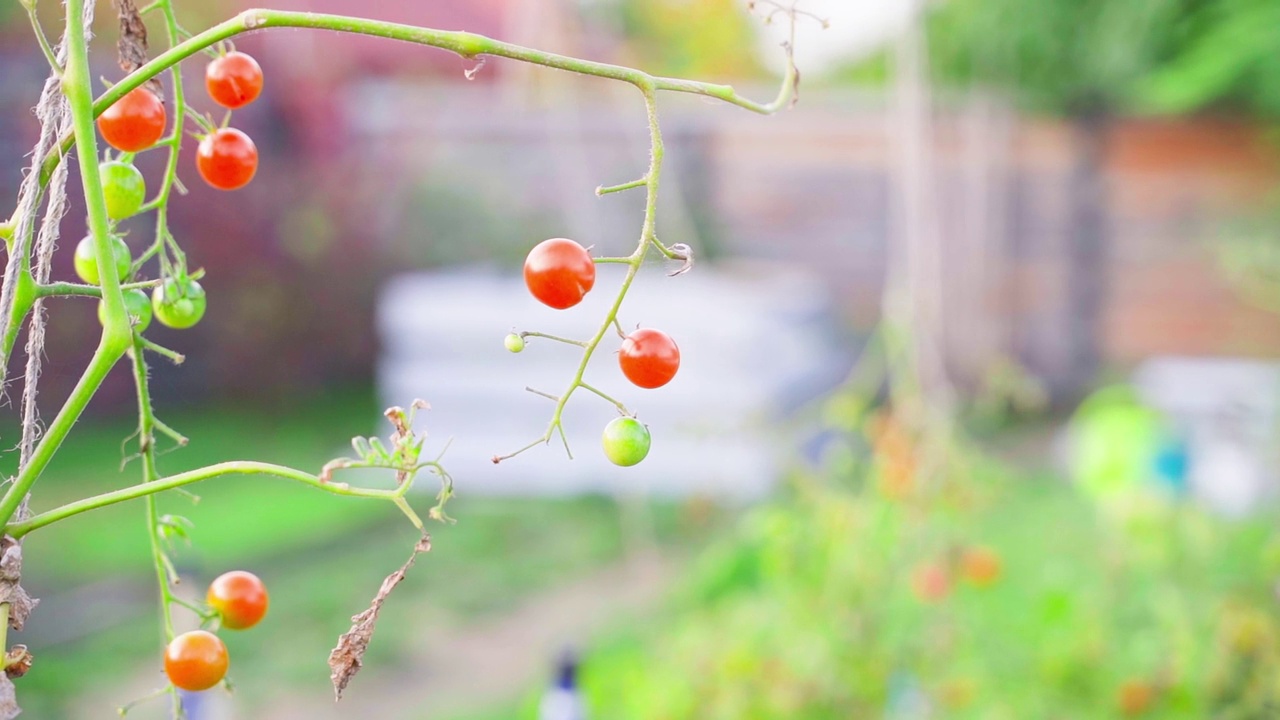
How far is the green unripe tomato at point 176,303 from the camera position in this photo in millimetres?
473

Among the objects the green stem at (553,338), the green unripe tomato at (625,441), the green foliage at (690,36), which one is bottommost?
the green unripe tomato at (625,441)

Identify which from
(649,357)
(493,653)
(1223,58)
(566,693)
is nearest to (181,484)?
(649,357)

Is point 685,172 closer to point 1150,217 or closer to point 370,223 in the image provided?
point 370,223

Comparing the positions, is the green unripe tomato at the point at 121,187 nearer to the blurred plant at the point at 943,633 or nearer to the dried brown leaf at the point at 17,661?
the dried brown leaf at the point at 17,661

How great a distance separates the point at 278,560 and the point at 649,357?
308 cm

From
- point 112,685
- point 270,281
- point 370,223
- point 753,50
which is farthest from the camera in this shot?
point 753,50

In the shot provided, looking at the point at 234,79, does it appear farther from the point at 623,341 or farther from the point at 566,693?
the point at 566,693

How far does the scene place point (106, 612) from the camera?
2.80 m

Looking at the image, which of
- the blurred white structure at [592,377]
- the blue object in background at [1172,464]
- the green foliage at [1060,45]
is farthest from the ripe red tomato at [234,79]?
the green foliage at [1060,45]

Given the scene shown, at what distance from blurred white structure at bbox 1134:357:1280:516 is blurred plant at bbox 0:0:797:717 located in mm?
2494

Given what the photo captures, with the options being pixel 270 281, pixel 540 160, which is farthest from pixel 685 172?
pixel 270 281

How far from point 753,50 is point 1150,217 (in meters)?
6.42

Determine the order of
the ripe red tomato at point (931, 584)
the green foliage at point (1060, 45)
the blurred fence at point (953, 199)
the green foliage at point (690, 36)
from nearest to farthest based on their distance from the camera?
the ripe red tomato at point (931, 584) < the green foliage at point (1060, 45) < the blurred fence at point (953, 199) < the green foliage at point (690, 36)

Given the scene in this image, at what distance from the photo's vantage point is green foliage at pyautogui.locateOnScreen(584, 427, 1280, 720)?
1.82 m
